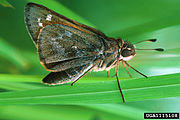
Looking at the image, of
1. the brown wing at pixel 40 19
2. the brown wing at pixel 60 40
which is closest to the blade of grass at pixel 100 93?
the brown wing at pixel 60 40

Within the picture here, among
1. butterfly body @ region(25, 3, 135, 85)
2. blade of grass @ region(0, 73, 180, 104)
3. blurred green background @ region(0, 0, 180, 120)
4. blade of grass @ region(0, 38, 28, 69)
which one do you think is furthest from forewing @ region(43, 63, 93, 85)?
blade of grass @ region(0, 38, 28, 69)

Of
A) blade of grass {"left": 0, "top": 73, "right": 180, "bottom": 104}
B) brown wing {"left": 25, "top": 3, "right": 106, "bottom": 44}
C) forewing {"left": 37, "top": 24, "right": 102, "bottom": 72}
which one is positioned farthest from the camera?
forewing {"left": 37, "top": 24, "right": 102, "bottom": 72}

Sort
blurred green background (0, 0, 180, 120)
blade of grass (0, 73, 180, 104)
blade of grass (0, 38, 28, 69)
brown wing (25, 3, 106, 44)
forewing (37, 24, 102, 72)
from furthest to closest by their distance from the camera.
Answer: blade of grass (0, 38, 28, 69) → blurred green background (0, 0, 180, 120) → forewing (37, 24, 102, 72) → brown wing (25, 3, 106, 44) → blade of grass (0, 73, 180, 104)

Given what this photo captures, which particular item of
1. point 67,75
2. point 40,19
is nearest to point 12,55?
point 40,19

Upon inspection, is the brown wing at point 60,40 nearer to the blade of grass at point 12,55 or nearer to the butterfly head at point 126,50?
the butterfly head at point 126,50

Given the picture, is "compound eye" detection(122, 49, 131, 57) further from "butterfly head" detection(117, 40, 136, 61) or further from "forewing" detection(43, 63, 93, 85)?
"forewing" detection(43, 63, 93, 85)

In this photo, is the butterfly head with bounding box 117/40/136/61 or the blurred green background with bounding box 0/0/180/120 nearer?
the butterfly head with bounding box 117/40/136/61

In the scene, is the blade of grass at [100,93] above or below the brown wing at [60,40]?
below
